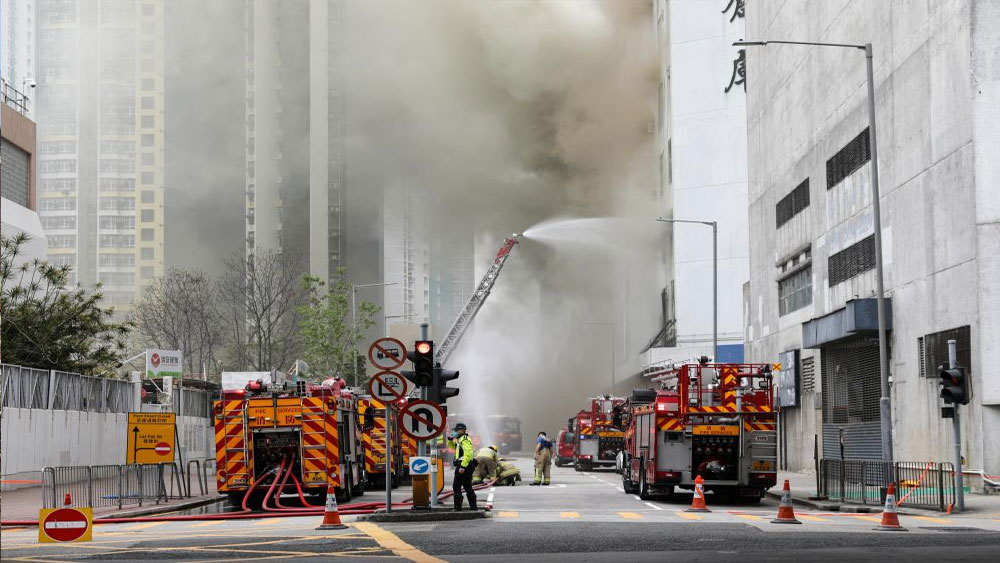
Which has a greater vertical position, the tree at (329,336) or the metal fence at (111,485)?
the tree at (329,336)

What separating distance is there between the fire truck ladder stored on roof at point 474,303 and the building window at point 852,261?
30298mm

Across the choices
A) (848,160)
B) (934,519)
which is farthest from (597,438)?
(934,519)

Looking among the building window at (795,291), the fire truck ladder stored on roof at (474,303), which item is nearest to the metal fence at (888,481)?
the building window at (795,291)

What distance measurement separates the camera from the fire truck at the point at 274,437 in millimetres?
25938

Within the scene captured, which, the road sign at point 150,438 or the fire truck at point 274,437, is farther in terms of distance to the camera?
the road sign at point 150,438

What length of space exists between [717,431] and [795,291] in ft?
77.0

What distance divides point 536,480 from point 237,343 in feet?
122

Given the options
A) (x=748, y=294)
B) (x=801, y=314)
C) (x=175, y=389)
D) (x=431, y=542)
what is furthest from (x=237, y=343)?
(x=431, y=542)

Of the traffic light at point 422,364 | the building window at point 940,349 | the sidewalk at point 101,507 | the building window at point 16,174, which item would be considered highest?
the building window at point 16,174

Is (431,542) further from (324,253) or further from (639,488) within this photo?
(324,253)

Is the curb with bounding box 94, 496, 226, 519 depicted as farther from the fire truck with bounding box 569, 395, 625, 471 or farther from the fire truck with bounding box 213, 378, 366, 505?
the fire truck with bounding box 569, 395, 625, 471

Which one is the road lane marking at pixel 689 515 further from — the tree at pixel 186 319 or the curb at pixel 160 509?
the tree at pixel 186 319

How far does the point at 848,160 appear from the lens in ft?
132

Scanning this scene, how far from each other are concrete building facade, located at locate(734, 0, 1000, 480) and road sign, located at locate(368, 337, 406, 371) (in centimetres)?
1481
